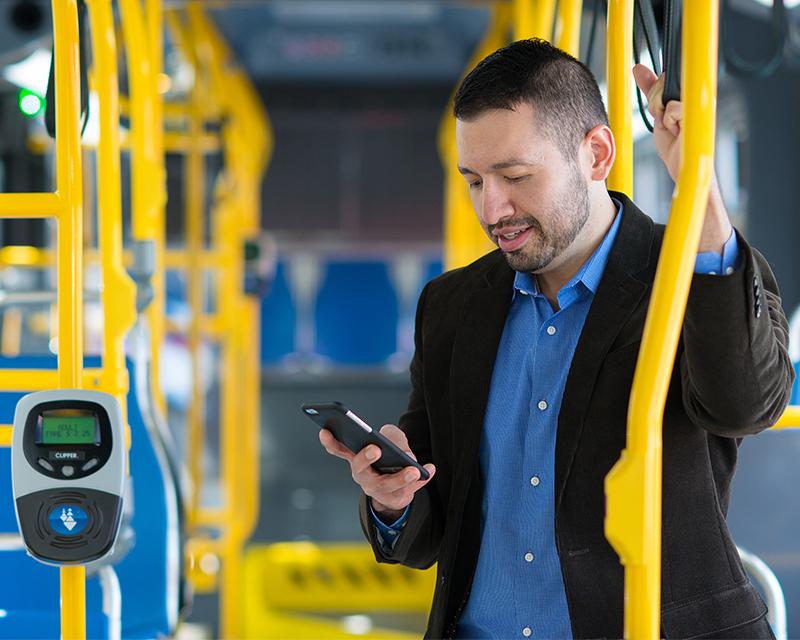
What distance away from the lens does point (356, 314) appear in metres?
9.91

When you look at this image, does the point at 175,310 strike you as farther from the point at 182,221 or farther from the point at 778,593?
the point at 778,593

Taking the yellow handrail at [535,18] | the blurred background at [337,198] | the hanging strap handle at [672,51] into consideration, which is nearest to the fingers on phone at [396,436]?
the hanging strap handle at [672,51]

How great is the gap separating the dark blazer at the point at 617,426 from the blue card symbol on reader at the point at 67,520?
0.55m

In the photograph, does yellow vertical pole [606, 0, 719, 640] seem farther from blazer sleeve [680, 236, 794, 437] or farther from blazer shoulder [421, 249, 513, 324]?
blazer shoulder [421, 249, 513, 324]

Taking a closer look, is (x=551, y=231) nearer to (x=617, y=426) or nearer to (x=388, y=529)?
(x=617, y=426)

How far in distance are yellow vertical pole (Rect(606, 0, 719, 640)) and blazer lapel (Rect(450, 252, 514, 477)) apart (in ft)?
1.43

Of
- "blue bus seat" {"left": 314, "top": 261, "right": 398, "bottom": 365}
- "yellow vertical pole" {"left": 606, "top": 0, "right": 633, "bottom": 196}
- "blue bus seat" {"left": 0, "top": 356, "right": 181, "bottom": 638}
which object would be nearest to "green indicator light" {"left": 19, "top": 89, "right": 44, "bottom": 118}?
"blue bus seat" {"left": 0, "top": 356, "right": 181, "bottom": 638}

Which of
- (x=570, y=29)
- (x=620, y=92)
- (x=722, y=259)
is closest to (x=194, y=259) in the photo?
(x=570, y=29)

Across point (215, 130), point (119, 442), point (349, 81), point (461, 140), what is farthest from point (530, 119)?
point (349, 81)

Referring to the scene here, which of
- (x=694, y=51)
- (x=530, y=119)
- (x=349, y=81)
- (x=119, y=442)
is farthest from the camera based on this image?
(x=349, y=81)

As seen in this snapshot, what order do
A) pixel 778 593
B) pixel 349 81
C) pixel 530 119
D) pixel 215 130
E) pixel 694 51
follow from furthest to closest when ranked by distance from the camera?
pixel 349 81
pixel 215 130
pixel 778 593
pixel 530 119
pixel 694 51

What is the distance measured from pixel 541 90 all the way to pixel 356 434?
2.15ft

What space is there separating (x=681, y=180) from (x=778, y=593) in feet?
4.20

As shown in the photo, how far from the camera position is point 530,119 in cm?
182
